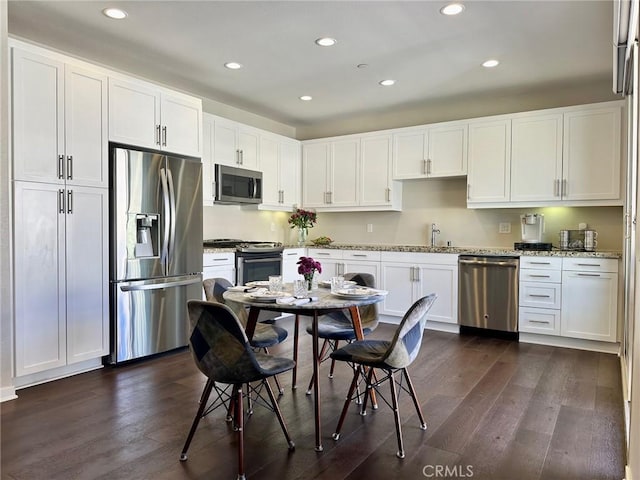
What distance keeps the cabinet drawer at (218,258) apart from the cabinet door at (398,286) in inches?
72.3

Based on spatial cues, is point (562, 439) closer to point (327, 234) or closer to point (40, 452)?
point (40, 452)

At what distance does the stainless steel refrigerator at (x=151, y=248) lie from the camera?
355 cm

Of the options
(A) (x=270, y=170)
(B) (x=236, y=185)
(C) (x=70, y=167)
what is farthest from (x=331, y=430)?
(A) (x=270, y=170)

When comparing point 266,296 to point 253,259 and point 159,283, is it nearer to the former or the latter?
point 159,283

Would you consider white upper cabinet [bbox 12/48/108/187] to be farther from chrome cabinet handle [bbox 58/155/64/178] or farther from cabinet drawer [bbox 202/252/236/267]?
cabinet drawer [bbox 202/252/236/267]

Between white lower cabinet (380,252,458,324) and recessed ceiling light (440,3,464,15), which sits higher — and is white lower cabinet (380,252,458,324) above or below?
below

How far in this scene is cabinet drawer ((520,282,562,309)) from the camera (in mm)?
4258

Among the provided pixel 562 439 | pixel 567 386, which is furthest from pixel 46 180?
pixel 567 386

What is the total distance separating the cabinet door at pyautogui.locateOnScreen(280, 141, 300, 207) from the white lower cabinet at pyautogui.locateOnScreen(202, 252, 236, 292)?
1.56 meters

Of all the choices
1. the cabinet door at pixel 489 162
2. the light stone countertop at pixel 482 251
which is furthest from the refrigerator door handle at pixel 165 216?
the cabinet door at pixel 489 162

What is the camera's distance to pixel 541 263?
170 inches

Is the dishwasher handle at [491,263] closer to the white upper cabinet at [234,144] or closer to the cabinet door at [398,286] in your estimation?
the cabinet door at [398,286]

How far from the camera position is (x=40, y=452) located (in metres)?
2.20

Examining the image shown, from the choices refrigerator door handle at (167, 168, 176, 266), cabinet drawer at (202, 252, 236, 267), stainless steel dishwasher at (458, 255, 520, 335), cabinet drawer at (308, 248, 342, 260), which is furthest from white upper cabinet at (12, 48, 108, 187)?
stainless steel dishwasher at (458, 255, 520, 335)
